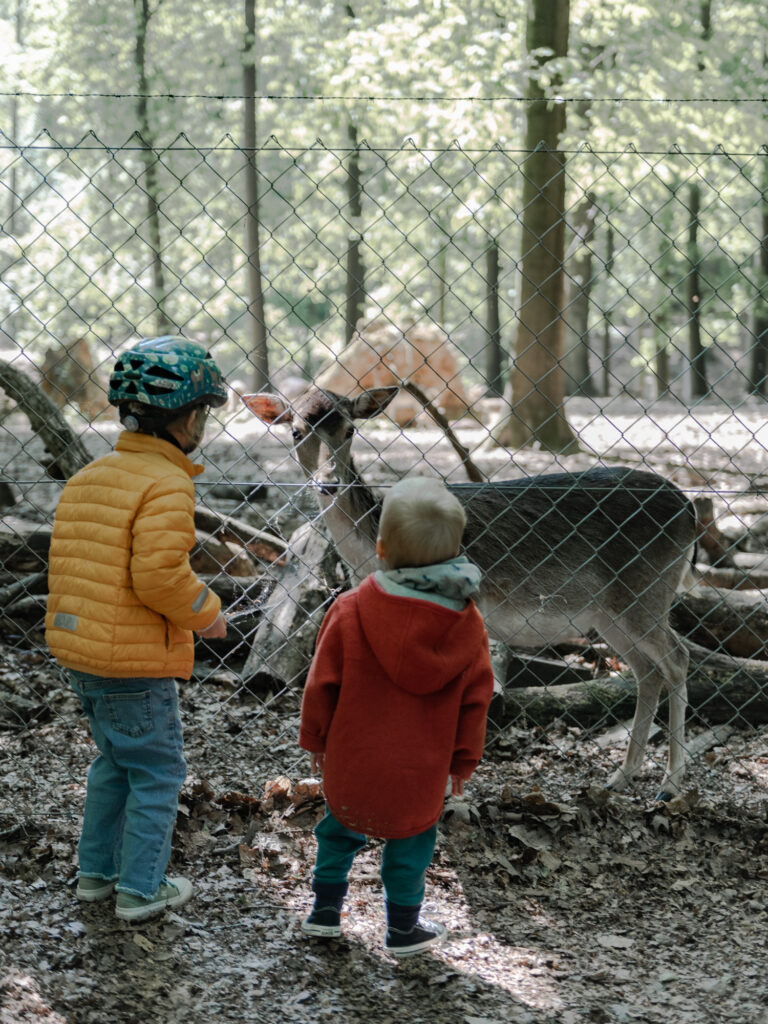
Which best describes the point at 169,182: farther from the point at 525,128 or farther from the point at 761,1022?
the point at 761,1022

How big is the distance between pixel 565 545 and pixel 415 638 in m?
2.54

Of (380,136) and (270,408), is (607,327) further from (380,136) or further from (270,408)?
(380,136)

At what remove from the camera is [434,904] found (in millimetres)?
3643

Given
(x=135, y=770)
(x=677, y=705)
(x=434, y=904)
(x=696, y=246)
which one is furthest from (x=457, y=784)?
(x=696, y=246)

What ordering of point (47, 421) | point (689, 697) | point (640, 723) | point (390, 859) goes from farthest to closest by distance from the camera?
point (47, 421), point (689, 697), point (640, 723), point (390, 859)

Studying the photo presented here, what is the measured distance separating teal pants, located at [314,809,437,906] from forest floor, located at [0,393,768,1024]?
0.23 metres

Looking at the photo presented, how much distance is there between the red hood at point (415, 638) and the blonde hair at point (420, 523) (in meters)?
0.13

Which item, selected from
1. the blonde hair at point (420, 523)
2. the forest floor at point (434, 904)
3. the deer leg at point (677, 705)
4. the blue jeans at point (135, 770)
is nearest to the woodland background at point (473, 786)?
the forest floor at point (434, 904)

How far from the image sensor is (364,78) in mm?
14508

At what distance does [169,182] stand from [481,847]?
73.7ft

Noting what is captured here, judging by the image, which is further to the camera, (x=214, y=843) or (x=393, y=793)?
(x=214, y=843)

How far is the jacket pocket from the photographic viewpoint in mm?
3211

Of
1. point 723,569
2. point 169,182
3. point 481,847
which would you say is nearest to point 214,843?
point 481,847

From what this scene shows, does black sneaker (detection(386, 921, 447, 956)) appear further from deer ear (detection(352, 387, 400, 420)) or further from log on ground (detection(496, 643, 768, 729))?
deer ear (detection(352, 387, 400, 420))
